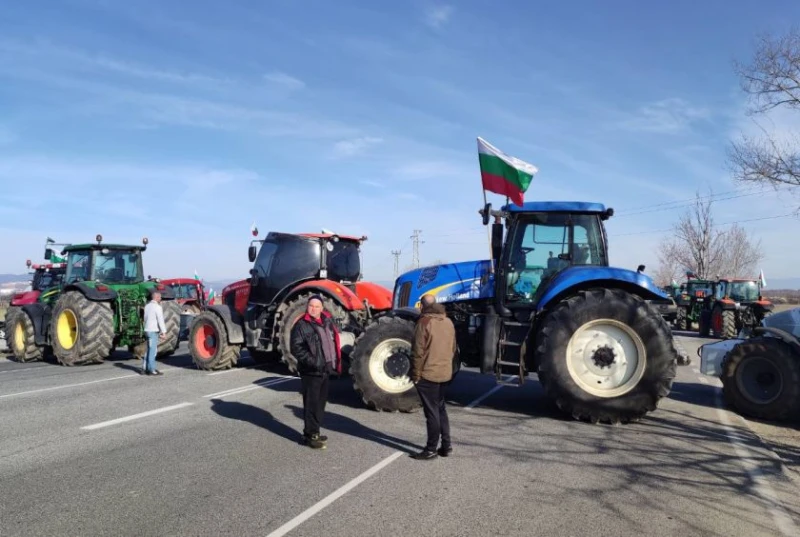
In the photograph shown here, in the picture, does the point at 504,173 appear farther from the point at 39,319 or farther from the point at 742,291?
the point at 742,291

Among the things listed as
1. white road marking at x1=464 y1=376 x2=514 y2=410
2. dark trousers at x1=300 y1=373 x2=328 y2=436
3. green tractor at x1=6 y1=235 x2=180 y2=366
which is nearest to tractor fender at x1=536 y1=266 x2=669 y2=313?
white road marking at x1=464 y1=376 x2=514 y2=410

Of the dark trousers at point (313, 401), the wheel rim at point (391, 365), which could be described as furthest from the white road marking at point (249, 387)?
the dark trousers at point (313, 401)

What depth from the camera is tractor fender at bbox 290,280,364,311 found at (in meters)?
A: 10.9

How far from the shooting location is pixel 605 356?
7.55 meters

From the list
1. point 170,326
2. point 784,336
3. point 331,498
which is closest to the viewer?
point 331,498

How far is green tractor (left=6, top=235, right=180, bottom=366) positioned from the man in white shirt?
1.32 metres

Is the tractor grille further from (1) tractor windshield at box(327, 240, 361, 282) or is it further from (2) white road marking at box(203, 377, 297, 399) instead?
(1) tractor windshield at box(327, 240, 361, 282)

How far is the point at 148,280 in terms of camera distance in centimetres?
1492

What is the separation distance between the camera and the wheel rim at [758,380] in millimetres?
8516

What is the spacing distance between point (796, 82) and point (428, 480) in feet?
52.6

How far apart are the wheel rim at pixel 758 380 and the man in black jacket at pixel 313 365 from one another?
A: 5.96 metres

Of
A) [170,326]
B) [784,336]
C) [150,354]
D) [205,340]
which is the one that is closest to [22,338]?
[170,326]

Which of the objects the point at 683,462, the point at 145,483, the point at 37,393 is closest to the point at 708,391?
the point at 683,462

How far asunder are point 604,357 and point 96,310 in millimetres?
10315
